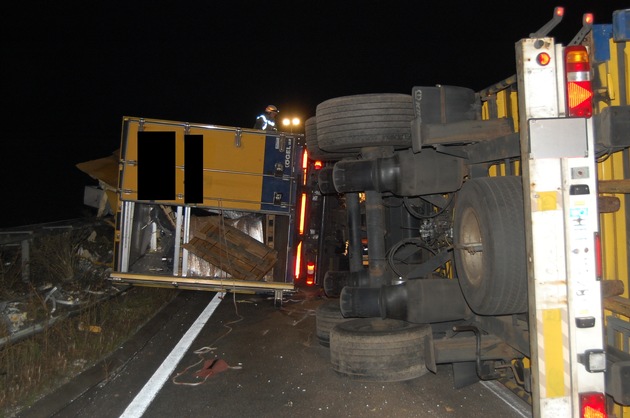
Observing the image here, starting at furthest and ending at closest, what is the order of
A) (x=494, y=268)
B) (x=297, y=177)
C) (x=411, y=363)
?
(x=297, y=177) < (x=411, y=363) < (x=494, y=268)

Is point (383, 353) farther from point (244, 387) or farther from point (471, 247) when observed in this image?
point (471, 247)

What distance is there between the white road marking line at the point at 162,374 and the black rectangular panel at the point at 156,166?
1992 millimetres

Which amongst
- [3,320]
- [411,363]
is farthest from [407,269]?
[3,320]

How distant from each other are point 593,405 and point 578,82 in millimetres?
1632

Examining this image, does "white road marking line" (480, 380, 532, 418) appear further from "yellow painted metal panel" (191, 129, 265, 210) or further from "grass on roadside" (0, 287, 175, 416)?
"yellow painted metal panel" (191, 129, 265, 210)

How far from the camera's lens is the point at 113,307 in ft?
32.3

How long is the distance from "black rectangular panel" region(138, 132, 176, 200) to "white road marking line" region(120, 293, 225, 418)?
199 cm

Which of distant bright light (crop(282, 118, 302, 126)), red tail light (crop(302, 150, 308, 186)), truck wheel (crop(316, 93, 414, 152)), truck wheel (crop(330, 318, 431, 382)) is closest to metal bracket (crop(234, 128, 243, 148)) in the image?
red tail light (crop(302, 150, 308, 186))

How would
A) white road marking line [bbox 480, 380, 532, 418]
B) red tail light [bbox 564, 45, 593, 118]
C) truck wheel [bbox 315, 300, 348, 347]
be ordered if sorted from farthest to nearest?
truck wheel [bbox 315, 300, 348, 347] → white road marking line [bbox 480, 380, 532, 418] → red tail light [bbox 564, 45, 593, 118]

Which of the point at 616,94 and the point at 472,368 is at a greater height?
the point at 616,94

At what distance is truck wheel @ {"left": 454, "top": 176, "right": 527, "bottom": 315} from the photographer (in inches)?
150

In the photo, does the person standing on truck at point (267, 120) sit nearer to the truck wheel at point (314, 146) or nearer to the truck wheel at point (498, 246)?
the truck wheel at point (314, 146)

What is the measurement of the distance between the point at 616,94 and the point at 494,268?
1.24 meters

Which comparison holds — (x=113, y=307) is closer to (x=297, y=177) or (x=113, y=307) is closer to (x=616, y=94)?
(x=297, y=177)
